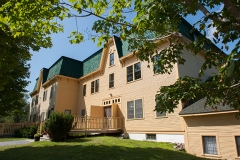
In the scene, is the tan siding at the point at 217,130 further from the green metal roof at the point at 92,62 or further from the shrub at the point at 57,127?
the green metal roof at the point at 92,62

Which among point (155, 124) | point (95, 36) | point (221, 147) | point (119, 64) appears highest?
point (119, 64)

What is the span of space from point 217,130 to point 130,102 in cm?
759

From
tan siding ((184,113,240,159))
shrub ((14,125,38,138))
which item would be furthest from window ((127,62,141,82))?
shrub ((14,125,38,138))

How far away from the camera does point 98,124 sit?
611 inches

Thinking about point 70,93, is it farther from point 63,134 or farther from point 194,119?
point 194,119

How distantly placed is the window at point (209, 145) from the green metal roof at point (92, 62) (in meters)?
14.2

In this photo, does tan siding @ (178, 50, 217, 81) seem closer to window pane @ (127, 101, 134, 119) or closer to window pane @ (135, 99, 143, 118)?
window pane @ (135, 99, 143, 118)

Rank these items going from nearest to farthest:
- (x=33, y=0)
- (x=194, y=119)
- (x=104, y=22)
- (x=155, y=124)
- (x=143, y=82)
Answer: (x=33, y=0)
(x=104, y=22)
(x=194, y=119)
(x=155, y=124)
(x=143, y=82)

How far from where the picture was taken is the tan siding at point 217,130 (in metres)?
8.83

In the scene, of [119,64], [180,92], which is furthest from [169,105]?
[119,64]

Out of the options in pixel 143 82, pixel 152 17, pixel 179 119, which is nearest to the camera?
pixel 152 17

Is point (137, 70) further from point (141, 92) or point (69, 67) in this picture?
point (69, 67)

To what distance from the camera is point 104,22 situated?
218 inches

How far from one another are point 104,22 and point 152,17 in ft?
7.68
